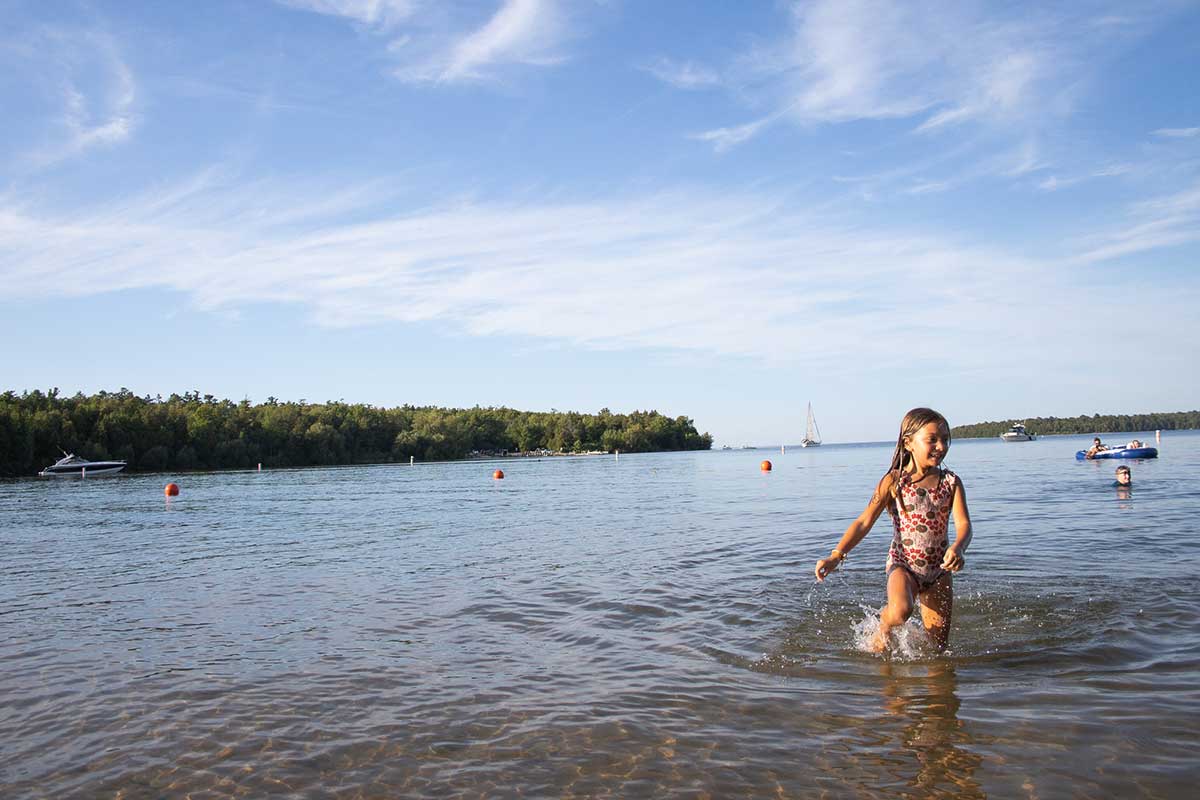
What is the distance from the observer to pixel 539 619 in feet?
34.3

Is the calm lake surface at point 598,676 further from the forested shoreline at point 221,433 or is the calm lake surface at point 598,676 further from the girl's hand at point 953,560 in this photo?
the forested shoreline at point 221,433

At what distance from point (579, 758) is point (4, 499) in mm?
51114

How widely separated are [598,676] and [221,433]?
12560cm

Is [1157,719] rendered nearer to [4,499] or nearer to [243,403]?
[4,499]

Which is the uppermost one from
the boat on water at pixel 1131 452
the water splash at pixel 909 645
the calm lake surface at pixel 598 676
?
the boat on water at pixel 1131 452

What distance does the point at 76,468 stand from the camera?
295ft

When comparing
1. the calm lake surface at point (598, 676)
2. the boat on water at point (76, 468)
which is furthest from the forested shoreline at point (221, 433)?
the calm lake surface at point (598, 676)

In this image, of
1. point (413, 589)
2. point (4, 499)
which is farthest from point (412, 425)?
point (413, 589)

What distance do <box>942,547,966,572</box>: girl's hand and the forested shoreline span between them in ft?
354

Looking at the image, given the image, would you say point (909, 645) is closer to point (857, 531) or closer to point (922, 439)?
point (857, 531)

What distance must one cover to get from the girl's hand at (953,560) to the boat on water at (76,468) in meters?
97.5

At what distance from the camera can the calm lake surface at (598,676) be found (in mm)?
5531

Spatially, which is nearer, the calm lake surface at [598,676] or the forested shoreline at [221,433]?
the calm lake surface at [598,676]

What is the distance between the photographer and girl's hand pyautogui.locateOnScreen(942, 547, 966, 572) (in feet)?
22.2
